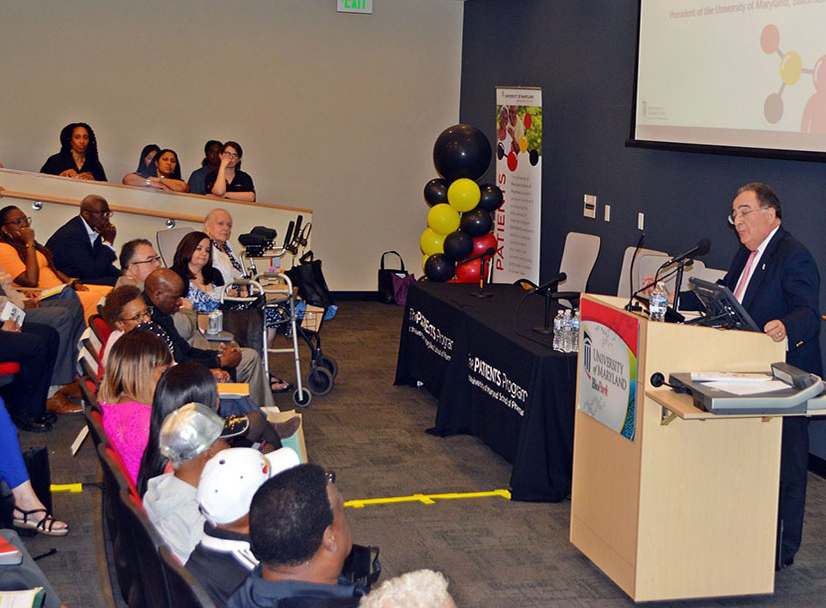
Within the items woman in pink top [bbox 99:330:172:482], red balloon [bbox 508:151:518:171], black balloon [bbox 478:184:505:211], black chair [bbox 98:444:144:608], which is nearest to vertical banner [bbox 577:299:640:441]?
woman in pink top [bbox 99:330:172:482]

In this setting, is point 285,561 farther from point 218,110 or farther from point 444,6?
point 444,6

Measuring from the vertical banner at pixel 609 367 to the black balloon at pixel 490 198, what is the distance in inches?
Answer: 184

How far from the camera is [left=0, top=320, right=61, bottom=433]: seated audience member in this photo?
5.43 metres

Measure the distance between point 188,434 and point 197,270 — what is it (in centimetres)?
339

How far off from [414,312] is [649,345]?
3.40 meters

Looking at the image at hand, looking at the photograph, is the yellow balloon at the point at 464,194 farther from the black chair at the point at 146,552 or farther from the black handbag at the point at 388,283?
the black chair at the point at 146,552

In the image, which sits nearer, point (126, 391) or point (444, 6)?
point (126, 391)

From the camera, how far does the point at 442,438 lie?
19.1 feet

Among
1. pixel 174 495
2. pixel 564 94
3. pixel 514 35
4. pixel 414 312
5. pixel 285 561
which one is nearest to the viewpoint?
pixel 285 561

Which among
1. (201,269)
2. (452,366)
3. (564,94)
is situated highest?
(564,94)


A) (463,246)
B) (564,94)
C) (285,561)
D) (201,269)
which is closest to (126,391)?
(285,561)

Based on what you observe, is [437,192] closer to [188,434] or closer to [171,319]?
[171,319]

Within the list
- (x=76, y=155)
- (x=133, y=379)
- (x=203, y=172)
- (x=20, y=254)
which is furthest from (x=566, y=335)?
(x=76, y=155)

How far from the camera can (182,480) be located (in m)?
2.80
